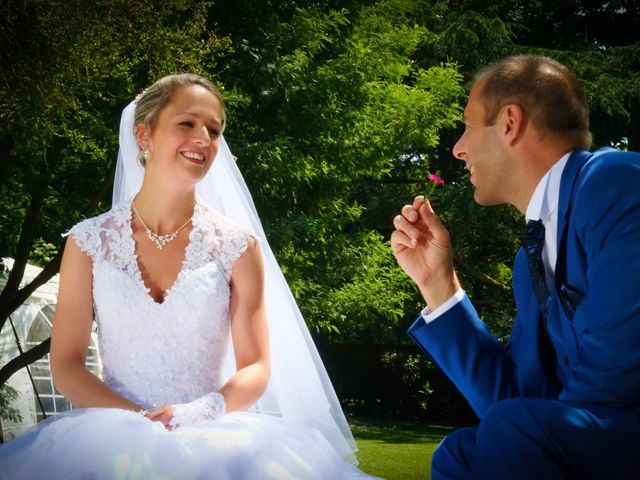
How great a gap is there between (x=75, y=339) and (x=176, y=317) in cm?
31

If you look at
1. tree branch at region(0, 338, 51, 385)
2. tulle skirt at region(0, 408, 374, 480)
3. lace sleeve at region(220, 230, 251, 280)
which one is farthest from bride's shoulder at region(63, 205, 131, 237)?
tree branch at region(0, 338, 51, 385)

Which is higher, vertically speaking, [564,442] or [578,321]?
[578,321]

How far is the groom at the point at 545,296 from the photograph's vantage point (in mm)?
1707

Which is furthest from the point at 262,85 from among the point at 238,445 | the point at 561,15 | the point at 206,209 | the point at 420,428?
the point at 561,15

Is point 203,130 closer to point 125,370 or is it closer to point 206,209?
point 206,209

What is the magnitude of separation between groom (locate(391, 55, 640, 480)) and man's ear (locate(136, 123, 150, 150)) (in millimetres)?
1030

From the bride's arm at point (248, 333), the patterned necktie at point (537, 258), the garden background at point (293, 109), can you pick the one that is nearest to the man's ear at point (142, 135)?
the bride's arm at point (248, 333)

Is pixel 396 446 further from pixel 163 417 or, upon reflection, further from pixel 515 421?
pixel 515 421

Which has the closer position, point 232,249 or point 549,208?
point 549,208

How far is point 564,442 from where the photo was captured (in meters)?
1.70

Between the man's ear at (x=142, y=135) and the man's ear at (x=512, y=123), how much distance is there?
132 cm

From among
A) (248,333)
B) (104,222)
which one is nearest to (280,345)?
(248,333)

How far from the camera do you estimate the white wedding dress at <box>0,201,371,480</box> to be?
94.0 inches

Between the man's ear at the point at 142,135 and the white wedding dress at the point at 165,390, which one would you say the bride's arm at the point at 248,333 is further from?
the man's ear at the point at 142,135
